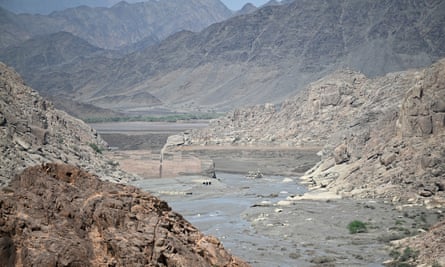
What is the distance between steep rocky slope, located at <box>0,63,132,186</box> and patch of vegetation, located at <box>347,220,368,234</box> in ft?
54.6

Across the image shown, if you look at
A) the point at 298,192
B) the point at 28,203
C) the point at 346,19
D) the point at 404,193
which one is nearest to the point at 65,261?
the point at 28,203

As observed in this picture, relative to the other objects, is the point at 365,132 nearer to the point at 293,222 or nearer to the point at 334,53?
the point at 293,222

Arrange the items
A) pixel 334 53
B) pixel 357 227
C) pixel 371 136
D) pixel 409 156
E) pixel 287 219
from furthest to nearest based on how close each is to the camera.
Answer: pixel 334 53, pixel 371 136, pixel 409 156, pixel 287 219, pixel 357 227

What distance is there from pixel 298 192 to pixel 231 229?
1589 cm

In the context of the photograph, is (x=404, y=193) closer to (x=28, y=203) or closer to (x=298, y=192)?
(x=298, y=192)

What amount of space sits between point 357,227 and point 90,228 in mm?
23161

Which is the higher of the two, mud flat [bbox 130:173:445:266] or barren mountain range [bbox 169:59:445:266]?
barren mountain range [bbox 169:59:445:266]

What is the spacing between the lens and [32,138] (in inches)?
1969

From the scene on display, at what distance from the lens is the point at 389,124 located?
2100 inches

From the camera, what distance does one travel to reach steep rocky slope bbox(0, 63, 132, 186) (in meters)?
44.7

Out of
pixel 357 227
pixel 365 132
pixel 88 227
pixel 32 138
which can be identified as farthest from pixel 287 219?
pixel 88 227

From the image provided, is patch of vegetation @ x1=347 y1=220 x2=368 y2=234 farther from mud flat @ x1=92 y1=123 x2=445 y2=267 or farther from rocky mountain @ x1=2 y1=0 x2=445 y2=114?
rocky mountain @ x1=2 y1=0 x2=445 y2=114

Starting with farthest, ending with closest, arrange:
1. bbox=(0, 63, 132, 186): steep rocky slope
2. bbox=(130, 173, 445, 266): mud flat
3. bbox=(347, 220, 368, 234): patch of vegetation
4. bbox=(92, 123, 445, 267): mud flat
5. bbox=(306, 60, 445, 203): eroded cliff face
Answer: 1. bbox=(0, 63, 132, 186): steep rocky slope
2. bbox=(306, 60, 445, 203): eroded cliff face
3. bbox=(347, 220, 368, 234): patch of vegetation
4. bbox=(92, 123, 445, 267): mud flat
5. bbox=(130, 173, 445, 266): mud flat

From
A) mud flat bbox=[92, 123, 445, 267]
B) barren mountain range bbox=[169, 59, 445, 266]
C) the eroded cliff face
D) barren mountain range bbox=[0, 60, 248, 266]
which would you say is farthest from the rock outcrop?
the eroded cliff face
